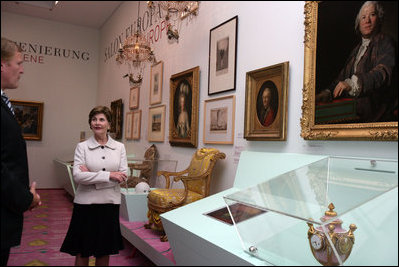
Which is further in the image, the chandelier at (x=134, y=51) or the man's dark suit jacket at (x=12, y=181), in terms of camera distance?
the chandelier at (x=134, y=51)

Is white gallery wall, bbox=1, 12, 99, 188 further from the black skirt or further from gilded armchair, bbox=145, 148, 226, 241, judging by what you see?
gilded armchair, bbox=145, 148, 226, 241

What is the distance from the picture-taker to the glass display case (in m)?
1.18

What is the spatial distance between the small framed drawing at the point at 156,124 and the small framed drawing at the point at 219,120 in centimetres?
94

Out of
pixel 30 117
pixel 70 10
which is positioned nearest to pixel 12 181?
pixel 30 117

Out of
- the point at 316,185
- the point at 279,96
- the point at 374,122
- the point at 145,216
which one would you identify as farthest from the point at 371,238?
the point at 145,216

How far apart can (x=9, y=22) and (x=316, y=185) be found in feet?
5.04

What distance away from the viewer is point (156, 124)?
452 cm

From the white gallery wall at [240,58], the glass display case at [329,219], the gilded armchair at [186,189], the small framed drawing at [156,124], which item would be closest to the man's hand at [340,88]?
the white gallery wall at [240,58]

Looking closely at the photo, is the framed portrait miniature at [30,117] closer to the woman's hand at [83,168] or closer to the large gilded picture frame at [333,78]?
the woman's hand at [83,168]

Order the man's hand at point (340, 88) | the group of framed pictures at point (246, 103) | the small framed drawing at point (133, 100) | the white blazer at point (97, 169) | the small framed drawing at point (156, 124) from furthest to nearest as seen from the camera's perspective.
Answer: the small framed drawing at point (156, 124), the small framed drawing at point (133, 100), the group of framed pictures at point (246, 103), the man's hand at point (340, 88), the white blazer at point (97, 169)

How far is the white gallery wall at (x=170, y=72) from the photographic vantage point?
58.1 inches

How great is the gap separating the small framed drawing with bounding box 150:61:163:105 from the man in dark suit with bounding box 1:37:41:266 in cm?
339

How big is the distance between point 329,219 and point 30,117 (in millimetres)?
1196

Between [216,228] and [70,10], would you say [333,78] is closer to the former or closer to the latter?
[216,228]
